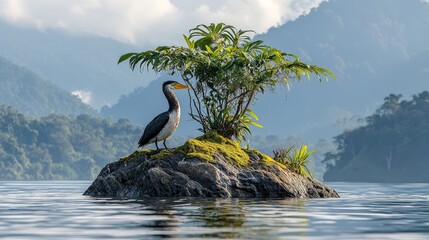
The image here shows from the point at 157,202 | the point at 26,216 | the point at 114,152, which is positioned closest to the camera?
the point at 26,216

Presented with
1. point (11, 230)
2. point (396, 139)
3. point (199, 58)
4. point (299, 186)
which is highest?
point (396, 139)

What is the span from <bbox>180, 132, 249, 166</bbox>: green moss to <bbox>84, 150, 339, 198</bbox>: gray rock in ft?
0.59

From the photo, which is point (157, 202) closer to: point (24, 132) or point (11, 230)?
point (11, 230)

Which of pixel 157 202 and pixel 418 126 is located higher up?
pixel 418 126

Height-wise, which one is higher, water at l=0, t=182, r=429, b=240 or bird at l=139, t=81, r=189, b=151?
bird at l=139, t=81, r=189, b=151

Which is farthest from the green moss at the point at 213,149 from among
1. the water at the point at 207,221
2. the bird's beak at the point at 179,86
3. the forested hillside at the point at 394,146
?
the forested hillside at the point at 394,146

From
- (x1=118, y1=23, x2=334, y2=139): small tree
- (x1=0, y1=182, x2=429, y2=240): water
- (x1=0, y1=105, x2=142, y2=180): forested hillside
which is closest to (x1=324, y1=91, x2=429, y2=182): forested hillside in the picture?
(x1=0, y1=105, x2=142, y2=180): forested hillside

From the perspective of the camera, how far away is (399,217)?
17469mm

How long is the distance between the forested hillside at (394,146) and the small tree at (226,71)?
11490 cm

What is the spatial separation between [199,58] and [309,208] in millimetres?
9666

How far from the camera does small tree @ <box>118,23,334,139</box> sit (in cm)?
2852

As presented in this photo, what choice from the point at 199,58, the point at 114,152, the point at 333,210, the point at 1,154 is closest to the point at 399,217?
the point at 333,210

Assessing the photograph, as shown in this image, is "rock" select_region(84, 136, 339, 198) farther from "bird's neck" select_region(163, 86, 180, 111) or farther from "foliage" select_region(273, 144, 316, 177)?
"bird's neck" select_region(163, 86, 180, 111)

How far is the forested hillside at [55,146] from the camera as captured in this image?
173 meters
